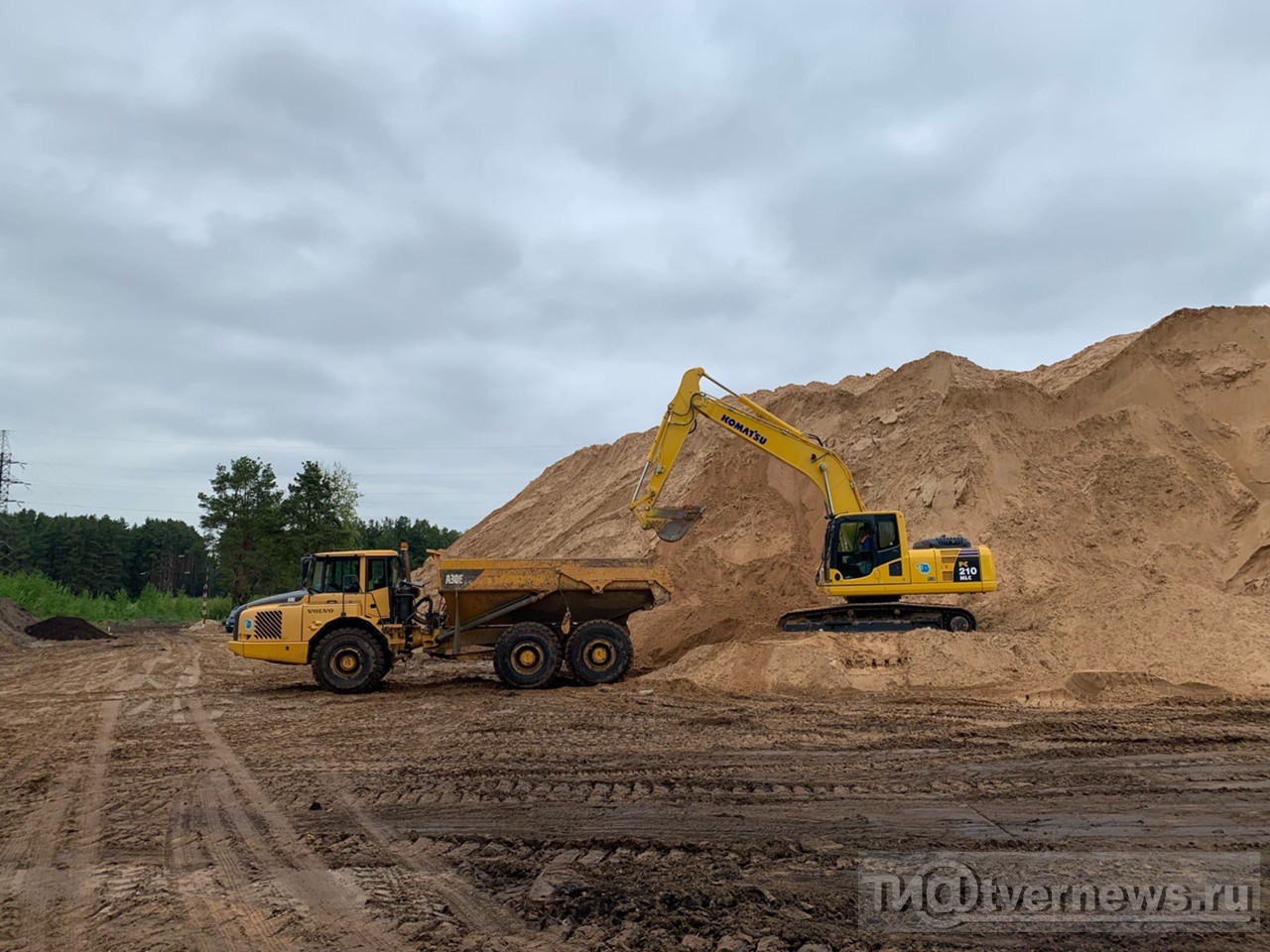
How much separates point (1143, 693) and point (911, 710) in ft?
13.3

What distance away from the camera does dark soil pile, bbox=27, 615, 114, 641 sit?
106 ft

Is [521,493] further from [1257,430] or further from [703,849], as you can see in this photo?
[703,849]

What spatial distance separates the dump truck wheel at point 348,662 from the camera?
536 inches

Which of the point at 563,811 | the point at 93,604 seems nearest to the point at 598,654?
the point at 563,811

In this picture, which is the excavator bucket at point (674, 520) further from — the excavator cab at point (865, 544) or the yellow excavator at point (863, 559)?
the excavator cab at point (865, 544)

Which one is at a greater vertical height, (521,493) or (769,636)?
(521,493)

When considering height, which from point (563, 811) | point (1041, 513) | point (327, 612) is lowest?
point (563, 811)

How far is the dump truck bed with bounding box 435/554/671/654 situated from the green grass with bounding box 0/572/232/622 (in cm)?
3502

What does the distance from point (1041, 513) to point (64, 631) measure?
35.3m

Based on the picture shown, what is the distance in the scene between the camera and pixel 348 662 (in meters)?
13.7

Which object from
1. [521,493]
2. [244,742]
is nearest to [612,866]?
[244,742]

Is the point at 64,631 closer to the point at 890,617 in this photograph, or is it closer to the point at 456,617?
the point at 456,617

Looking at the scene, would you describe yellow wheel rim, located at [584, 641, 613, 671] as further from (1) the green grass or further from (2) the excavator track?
(1) the green grass

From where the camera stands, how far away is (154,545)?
121 metres
